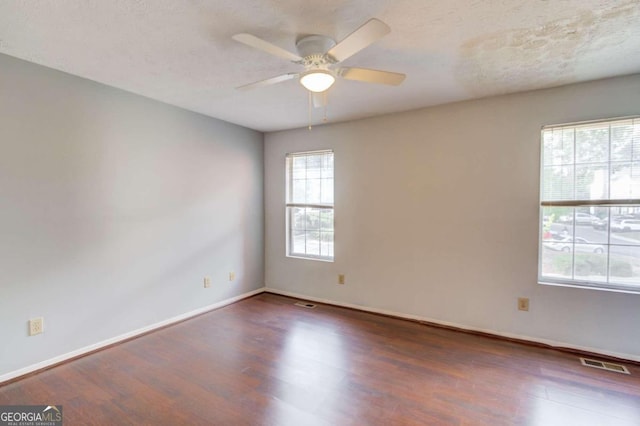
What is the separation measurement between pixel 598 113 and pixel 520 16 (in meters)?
1.52

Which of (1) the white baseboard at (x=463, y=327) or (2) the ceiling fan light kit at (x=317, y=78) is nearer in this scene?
A: (2) the ceiling fan light kit at (x=317, y=78)

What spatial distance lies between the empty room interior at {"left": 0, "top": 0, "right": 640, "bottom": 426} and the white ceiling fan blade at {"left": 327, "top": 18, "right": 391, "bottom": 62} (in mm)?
12

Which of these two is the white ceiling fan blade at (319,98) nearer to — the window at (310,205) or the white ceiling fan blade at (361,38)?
the white ceiling fan blade at (361,38)

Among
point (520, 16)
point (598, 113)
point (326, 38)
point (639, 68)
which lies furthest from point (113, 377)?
point (639, 68)

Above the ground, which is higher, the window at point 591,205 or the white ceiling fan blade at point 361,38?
the white ceiling fan blade at point 361,38

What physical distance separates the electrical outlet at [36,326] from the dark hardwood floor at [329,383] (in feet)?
1.05

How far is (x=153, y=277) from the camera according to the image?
3.17 meters

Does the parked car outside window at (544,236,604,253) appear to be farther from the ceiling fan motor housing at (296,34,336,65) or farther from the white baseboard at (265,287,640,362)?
the ceiling fan motor housing at (296,34,336,65)

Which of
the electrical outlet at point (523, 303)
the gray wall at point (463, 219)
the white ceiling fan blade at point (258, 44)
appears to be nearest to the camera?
the white ceiling fan blade at point (258, 44)

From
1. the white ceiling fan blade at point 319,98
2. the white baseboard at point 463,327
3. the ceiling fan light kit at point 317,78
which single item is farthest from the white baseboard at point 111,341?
the ceiling fan light kit at point 317,78

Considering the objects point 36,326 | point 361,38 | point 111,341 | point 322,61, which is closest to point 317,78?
point 322,61

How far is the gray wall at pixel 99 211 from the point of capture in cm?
226

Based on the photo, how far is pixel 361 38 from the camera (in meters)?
1.56

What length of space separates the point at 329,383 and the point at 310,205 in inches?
95.8
